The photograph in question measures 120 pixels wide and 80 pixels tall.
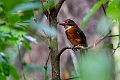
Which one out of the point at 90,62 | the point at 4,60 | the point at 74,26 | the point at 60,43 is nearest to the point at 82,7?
the point at 60,43

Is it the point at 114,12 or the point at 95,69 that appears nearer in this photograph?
the point at 95,69

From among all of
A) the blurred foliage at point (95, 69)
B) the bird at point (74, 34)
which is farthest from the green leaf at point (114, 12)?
the bird at point (74, 34)

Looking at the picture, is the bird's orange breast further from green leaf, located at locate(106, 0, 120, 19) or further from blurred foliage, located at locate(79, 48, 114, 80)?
blurred foliage, located at locate(79, 48, 114, 80)

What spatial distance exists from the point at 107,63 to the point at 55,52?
780mm

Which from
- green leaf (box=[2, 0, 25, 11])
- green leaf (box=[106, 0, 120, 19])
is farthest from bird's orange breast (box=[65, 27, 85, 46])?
green leaf (box=[2, 0, 25, 11])

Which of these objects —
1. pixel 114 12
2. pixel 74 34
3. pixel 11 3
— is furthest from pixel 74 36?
pixel 11 3

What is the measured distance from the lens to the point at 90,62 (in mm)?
365

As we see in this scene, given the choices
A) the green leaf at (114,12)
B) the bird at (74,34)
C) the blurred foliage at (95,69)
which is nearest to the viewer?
the blurred foliage at (95,69)

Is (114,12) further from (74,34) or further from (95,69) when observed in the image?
(74,34)

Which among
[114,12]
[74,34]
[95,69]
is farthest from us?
[74,34]

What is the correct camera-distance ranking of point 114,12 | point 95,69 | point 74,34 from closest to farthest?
point 95,69 < point 114,12 < point 74,34

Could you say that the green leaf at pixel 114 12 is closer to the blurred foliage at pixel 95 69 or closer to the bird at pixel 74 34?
the blurred foliage at pixel 95 69

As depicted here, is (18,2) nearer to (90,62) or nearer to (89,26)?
(90,62)

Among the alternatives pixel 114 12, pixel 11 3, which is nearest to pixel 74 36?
pixel 114 12
